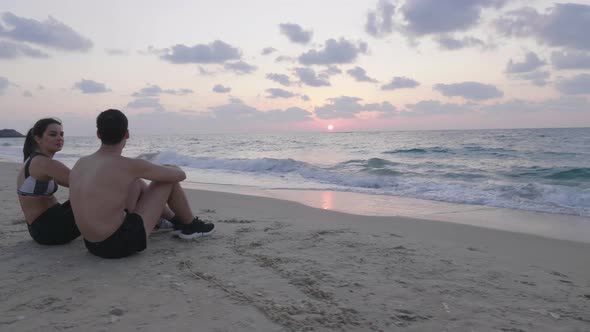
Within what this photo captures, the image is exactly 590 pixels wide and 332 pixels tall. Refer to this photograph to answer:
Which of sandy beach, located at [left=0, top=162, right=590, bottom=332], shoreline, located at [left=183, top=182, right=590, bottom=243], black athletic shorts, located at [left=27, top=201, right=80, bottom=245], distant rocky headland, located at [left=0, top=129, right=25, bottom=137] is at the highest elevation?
distant rocky headland, located at [left=0, top=129, right=25, bottom=137]

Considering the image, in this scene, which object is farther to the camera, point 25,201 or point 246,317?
point 25,201

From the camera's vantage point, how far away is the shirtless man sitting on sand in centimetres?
315

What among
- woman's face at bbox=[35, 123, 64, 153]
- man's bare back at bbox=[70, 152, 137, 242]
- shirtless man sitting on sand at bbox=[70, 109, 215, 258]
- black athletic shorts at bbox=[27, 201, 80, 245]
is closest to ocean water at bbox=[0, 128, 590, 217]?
shirtless man sitting on sand at bbox=[70, 109, 215, 258]

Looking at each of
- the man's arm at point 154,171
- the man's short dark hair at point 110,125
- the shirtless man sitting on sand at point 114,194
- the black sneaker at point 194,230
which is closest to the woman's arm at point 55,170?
the shirtless man sitting on sand at point 114,194

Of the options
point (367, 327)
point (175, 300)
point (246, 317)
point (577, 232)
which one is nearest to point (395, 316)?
point (367, 327)

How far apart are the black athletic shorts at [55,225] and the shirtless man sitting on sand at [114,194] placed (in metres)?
0.52

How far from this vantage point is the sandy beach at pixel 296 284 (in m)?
2.43

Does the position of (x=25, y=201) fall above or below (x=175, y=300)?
above

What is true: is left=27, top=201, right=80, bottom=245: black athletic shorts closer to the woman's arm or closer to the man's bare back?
the woman's arm

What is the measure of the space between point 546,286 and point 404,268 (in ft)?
3.54

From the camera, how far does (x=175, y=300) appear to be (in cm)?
267

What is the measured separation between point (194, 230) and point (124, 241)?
2.90 feet

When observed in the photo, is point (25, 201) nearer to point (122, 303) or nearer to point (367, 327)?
point (122, 303)

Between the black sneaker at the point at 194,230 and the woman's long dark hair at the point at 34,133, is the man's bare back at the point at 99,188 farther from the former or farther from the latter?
the black sneaker at the point at 194,230
